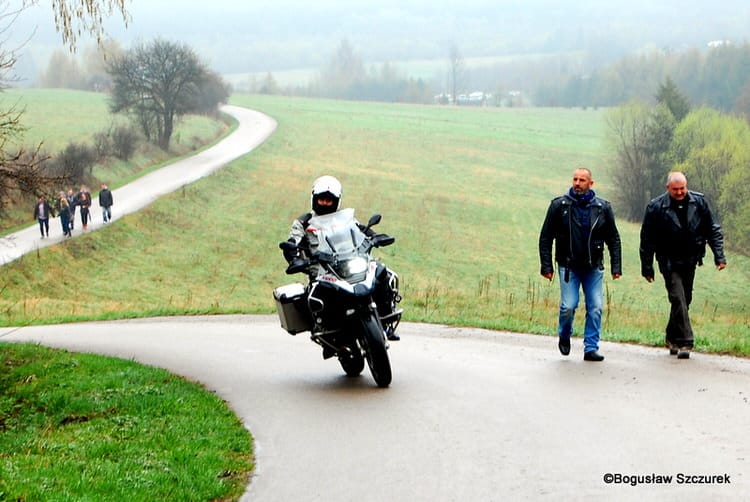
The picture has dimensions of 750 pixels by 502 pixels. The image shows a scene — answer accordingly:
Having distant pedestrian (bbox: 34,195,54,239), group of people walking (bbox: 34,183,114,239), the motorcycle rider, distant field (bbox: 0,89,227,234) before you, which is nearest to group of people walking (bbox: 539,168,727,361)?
the motorcycle rider

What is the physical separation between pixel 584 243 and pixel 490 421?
10.2 feet

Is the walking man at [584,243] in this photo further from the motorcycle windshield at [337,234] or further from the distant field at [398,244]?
the motorcycle windshield at [337,234]

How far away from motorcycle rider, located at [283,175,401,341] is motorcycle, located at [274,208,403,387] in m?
0.01

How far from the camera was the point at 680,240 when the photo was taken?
10844mm

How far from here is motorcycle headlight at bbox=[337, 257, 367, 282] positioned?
9.67 metres

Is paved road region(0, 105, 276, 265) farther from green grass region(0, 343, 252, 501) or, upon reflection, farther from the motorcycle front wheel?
the motorcycle front wheel

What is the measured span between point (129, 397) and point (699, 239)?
20.2 feet

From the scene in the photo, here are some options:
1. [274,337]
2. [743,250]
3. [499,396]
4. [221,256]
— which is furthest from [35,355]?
[743,250]

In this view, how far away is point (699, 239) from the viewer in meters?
10.9

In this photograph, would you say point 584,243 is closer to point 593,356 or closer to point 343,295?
point 593,356

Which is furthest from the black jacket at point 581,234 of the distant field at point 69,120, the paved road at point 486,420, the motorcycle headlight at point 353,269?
the distant field at point 69,120

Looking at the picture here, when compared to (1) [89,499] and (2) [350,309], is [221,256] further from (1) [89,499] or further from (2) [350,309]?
(1) [89,499]

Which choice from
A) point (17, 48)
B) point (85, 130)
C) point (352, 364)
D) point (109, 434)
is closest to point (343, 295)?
point (352, 364)

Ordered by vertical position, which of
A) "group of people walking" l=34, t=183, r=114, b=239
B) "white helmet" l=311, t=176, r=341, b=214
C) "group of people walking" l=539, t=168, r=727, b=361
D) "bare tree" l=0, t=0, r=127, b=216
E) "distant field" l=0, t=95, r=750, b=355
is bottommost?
"distant field" l=0, t=95, r=750, b=355
